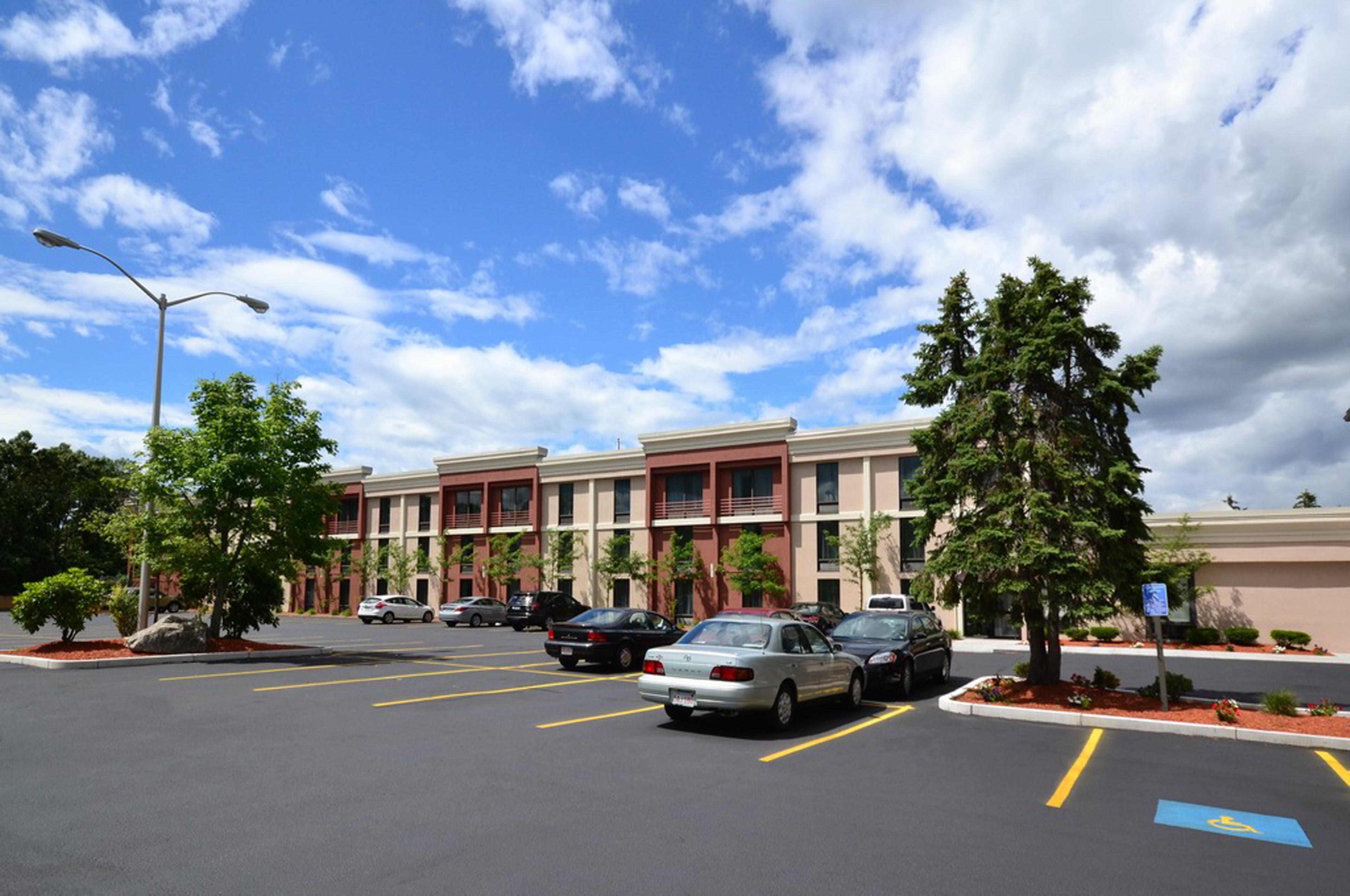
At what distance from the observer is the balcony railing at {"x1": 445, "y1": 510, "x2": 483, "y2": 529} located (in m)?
50.7

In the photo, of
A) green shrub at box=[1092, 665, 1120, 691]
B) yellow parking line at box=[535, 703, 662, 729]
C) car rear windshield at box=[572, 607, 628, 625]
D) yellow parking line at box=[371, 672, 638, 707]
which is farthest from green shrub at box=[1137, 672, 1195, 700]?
car rear windshield at box=[572, 607, 628, 625]

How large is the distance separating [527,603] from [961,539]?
2677 cm

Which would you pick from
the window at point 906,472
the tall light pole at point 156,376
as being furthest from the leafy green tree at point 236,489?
the window at point 906,472

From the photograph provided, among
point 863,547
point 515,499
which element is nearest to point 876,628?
point 863,547

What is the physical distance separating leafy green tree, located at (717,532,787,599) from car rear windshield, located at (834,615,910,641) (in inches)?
824

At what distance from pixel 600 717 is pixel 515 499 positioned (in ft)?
124

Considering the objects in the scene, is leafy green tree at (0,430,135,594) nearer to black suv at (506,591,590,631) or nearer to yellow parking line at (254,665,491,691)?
black suv at (506,591,590,631)

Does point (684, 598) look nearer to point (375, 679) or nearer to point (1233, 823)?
point (375, 679)

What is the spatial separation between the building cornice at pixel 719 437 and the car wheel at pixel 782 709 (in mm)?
28083

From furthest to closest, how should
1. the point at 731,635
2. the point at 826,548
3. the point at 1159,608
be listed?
1. the point at 826,548
2. the point at 1159,608
3. the point at 731,635

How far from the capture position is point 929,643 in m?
17.2

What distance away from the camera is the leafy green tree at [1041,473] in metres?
13.6

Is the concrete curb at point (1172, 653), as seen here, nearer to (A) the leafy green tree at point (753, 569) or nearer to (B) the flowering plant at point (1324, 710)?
(A) the leafy green tree at point (753, 569)

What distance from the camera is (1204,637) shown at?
2834 cm
